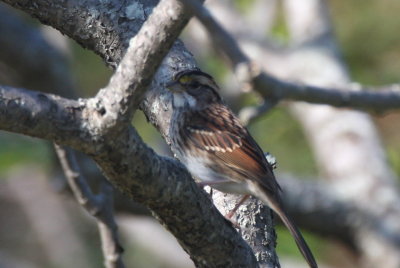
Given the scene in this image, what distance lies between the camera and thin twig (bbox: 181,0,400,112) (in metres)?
3.38

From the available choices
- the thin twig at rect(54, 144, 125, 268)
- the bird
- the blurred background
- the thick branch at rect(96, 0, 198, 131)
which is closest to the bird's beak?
the bird

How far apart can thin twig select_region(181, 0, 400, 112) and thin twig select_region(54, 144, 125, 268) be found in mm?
836

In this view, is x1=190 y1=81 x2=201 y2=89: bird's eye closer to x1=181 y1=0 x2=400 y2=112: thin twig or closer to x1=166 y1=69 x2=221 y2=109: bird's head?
x1=166 y1=69 x2=221 y2=109: bird's head

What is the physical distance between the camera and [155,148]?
24.4ft

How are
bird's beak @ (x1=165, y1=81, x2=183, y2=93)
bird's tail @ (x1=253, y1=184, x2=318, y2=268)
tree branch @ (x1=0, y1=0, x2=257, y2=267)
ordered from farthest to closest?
1. bird's tail @ (x1=253, y1=184, x2=318, y2=268)
2. bird's beak @ (x1=165, y1=81, x2=183, y2=93)
3. tree branch @ (x1=0, y1=0, x2=257, y2=267)

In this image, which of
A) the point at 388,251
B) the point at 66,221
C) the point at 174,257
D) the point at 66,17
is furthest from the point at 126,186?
the point at 66,221

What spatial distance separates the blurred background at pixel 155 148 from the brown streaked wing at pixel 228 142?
2.55m

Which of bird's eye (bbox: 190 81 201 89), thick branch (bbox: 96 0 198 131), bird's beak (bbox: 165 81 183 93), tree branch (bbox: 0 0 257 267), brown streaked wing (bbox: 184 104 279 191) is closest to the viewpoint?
thick branch (bbox: 96 0 198 131)

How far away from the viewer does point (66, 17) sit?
319 centimetres

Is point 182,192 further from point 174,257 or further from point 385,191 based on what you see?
point 174,257

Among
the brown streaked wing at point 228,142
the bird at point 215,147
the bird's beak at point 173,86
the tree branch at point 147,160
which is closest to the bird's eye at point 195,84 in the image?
the bird at point 215,147

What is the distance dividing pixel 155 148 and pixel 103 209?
138 inches

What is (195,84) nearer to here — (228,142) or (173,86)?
(228,142)

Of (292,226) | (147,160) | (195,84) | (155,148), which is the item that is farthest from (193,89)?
(155,148)
